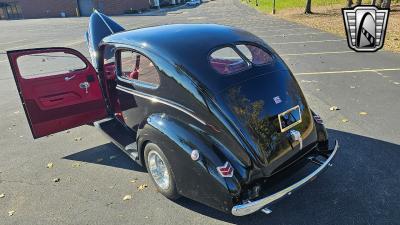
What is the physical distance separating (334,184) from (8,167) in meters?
4.83

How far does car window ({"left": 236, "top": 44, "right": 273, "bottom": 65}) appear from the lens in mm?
4363

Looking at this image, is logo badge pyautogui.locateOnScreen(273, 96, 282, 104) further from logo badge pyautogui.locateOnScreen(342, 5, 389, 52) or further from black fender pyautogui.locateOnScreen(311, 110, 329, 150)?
logo badge pyautogui.locateOnScreen(342, 5, 389, 52)

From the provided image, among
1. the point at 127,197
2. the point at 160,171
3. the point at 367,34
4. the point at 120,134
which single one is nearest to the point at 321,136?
the point at 160,171

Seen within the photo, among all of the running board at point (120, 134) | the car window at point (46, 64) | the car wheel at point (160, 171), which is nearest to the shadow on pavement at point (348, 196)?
the car wheel at point (160, 171)

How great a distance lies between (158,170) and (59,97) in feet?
7.28

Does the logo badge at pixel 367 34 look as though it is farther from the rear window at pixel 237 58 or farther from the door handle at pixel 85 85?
the door handle at pixel 85 85

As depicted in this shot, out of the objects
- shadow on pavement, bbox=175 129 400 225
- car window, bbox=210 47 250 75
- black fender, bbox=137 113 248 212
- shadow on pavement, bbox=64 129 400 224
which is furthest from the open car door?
shadow on pavement, bbox=175 129 400 225

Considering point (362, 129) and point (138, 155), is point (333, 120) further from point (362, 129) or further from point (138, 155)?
point (138, 155)

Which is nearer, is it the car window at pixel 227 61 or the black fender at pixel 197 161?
the black fender at pixel 197 161

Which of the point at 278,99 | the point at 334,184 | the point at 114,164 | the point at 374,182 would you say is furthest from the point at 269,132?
the point at 114,164

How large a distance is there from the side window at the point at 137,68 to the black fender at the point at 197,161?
0.60 m

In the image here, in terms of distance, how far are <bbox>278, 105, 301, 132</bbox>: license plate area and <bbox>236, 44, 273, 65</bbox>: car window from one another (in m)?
0.74

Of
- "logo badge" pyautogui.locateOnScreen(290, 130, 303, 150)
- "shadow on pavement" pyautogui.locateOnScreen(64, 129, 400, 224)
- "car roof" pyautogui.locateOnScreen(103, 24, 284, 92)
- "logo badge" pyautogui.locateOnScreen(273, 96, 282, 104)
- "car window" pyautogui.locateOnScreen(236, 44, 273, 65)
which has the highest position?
"car roof" pyautogui.locateOnScreen(103, 24, 284, 92)

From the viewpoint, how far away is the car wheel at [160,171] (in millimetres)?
4031
